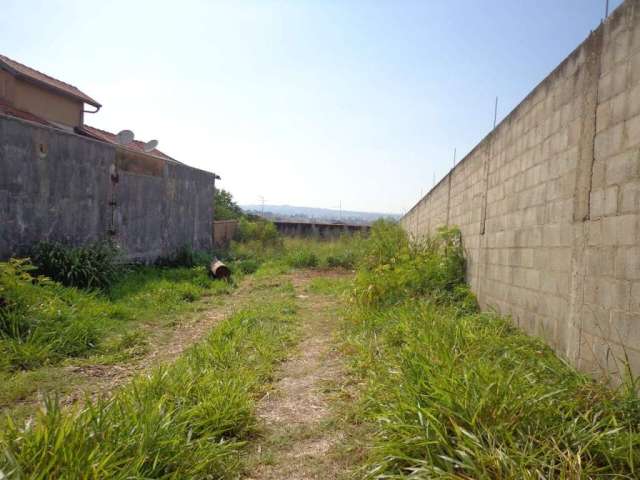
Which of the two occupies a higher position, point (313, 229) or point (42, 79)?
point (42, 79)

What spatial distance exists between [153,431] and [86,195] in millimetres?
6379

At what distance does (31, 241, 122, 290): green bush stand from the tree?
348 inches

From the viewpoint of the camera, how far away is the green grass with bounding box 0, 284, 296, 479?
1.74 metres

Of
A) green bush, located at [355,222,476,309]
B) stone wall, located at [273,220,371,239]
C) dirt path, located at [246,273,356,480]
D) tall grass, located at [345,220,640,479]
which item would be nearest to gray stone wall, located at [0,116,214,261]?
dirt path, located at [246,273,356,480]

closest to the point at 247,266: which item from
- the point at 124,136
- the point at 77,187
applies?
the point at 77,187

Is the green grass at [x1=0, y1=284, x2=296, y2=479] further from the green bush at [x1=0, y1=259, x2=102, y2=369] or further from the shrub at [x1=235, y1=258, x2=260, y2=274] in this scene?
the shrub at [x1=235, y1=258, x2=260, y2=274]

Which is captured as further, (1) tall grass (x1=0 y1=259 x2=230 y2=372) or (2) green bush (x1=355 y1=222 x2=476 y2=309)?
(2) green bush (x1=355 y1=222 x2=476 y2=309)

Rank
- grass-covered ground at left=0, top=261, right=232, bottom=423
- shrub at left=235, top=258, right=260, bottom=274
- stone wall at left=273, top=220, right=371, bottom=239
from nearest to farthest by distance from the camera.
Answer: grass-covered ground at left=0, top=261, right=232, bottom=423 → shrub at left=235, top=258, right=260, bottom=274 → stone wall at left=273, top=220, right=371, bottom=239

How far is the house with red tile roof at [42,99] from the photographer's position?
11594 mm

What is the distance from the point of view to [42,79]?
1276 centimetres

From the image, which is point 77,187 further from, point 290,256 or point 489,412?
point 489,412

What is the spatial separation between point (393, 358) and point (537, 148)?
2035mm

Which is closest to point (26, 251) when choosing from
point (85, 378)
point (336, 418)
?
point (85, 378)

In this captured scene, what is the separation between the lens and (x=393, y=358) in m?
3.30
